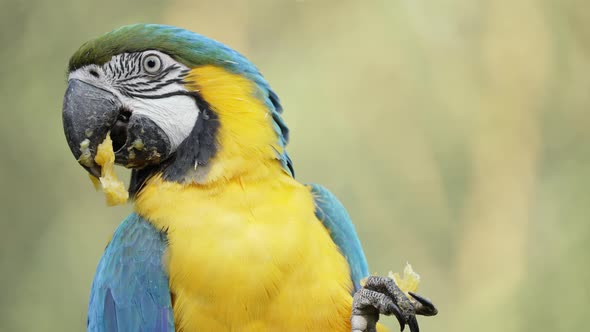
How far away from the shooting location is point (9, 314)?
13.3ft

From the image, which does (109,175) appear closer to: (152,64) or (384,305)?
(152,64)

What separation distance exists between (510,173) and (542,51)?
836 millimetres

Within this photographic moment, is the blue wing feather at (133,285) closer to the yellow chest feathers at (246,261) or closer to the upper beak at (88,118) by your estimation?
the yellow chest feathers at (246,261)

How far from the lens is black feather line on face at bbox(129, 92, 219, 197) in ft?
6.80

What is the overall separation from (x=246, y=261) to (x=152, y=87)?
584 mm

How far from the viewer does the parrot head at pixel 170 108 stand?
2.07m

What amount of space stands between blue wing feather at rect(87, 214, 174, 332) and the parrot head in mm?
174

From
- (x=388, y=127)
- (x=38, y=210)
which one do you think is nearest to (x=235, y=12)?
(x=388, y=127)

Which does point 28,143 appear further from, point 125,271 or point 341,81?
point 125,271

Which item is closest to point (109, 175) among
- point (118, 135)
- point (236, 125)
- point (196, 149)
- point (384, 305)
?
point (118, 135)

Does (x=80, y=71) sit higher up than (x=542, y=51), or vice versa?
(x=542, y=51)

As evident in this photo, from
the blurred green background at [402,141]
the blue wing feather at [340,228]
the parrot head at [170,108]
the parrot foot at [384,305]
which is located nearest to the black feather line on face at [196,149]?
the parrot head at [170,108]

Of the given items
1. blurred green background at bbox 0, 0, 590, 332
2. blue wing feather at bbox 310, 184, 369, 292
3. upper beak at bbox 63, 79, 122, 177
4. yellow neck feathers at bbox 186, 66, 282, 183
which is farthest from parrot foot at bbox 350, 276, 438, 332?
blurred green background at bbox 0, 0, 590, 332

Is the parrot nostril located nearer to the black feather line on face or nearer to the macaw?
the macaw
